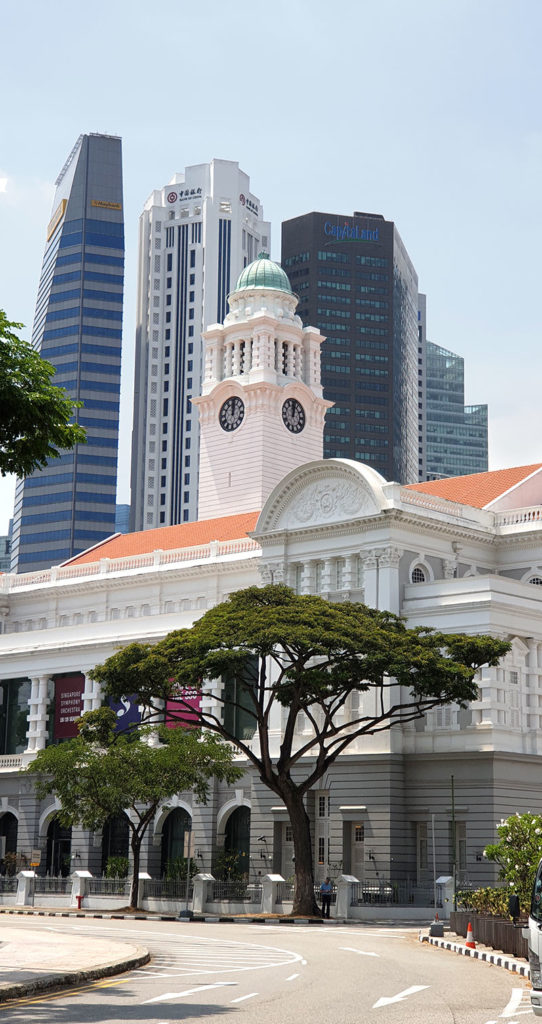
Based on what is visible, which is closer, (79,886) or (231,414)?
(79,886)

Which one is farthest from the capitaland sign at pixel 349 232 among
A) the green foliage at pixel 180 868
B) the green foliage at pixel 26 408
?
the green foliage at pixel 26 408

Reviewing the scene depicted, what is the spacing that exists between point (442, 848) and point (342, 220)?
149 meters

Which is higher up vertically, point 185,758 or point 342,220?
point 342,220

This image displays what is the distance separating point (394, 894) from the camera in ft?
187

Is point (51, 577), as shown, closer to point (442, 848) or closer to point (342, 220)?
point (442, 848)

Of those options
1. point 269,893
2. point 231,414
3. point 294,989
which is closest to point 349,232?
point 231,414

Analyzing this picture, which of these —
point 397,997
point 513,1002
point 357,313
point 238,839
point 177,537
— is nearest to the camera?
point 397,997

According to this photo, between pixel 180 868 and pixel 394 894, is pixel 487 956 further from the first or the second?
pixel 180 868

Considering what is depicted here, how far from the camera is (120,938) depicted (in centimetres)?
3903

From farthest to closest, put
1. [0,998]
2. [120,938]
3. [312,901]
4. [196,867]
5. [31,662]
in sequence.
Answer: [31,662] → [196,867] → [312,901] → [120,938] → [0,998]

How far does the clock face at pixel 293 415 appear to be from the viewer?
98875 millimetres

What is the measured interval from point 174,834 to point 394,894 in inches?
681

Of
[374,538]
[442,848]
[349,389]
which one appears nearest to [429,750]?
[442,848]

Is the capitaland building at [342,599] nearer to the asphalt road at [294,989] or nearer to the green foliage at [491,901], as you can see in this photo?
the green foliage at [491,901]
